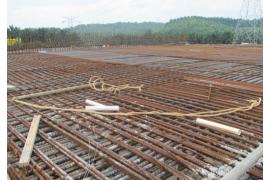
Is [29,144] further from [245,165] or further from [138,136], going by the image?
[245,165]

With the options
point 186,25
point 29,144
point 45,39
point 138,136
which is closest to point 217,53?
point 138,136

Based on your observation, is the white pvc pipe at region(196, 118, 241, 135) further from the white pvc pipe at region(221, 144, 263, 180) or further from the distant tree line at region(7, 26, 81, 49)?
the distant tree line at region(7, 26, 81, 49)

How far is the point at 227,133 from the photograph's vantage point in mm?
2967

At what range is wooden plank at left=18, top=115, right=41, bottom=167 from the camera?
2.35 meters

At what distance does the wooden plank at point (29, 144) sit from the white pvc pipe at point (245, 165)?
1550 mm

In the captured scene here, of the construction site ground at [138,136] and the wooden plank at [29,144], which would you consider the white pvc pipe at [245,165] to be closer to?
the construction site ground at [138,136]

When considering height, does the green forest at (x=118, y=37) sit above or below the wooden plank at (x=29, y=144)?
above

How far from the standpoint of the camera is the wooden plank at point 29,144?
2346 mm

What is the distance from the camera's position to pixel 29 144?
2648 mm

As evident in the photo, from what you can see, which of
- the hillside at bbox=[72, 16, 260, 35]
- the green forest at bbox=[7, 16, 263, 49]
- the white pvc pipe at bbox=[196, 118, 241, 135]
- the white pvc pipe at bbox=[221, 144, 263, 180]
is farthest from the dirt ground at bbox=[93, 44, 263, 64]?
the hillside at bbox=[72, 16, 260, 35]

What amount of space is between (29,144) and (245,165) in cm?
186

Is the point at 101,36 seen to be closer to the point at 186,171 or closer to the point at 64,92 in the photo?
the point at 64,92

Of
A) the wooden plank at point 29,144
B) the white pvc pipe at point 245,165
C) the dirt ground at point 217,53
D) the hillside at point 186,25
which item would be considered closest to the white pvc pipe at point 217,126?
the white pvc pipe at point 245,165

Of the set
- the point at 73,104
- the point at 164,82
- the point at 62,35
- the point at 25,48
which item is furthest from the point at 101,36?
the point at 73,104
